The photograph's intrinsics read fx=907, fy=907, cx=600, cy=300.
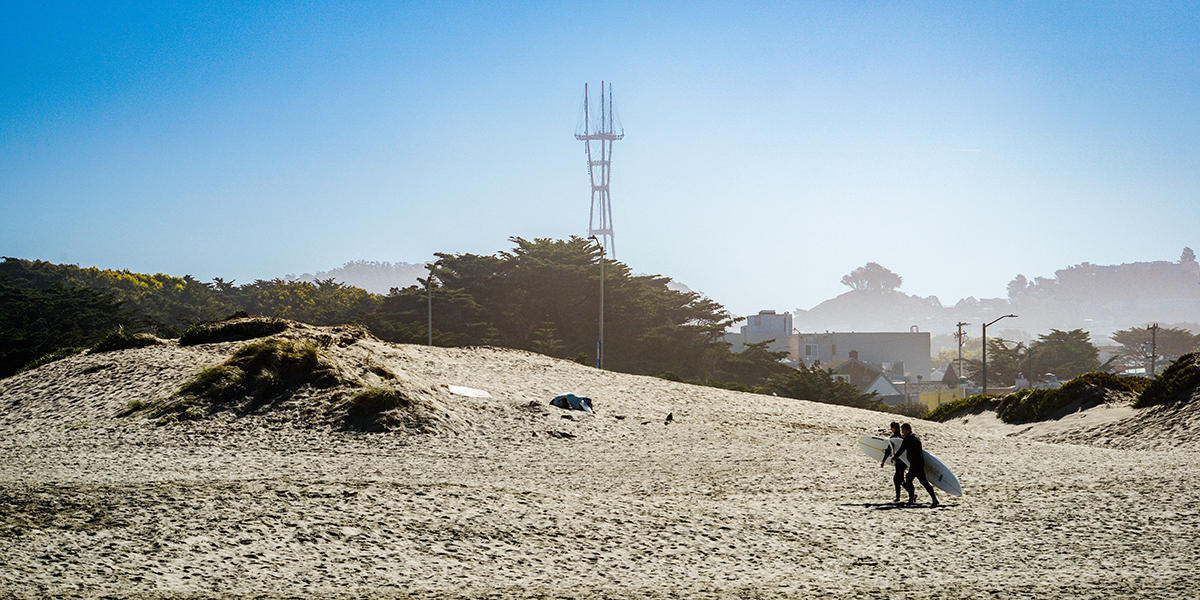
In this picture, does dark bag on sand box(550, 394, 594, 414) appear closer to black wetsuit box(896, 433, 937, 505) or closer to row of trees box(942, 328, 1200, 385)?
black wetsuit box(896, 433, 937, 505)

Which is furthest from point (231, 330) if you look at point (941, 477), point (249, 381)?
point (941, 477)

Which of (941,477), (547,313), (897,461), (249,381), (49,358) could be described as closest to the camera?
(897,461)

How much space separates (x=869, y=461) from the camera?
57.7 feet

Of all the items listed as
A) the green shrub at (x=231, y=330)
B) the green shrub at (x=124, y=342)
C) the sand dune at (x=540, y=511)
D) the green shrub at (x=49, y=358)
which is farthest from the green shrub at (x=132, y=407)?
the green shrub at (x=49, y=358)

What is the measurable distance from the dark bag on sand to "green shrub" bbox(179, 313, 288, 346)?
10190 millimetres

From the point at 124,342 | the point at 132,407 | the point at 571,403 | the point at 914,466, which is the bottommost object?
the point at 914,466

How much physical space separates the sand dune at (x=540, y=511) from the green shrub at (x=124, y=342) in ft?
15.4

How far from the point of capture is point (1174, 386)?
83.6 ft

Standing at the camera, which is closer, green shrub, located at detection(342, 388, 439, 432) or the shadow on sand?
the shadow on sand

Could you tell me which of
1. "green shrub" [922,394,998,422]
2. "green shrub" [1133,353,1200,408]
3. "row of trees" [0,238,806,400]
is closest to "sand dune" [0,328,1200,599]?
"green shrub" [1133,353,1200,408]

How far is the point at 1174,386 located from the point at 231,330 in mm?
27850

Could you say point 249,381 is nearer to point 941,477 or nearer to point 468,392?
point 468,392

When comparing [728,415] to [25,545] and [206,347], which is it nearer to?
[206,347]

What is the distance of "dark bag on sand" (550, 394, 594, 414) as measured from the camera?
2363 centimetres
